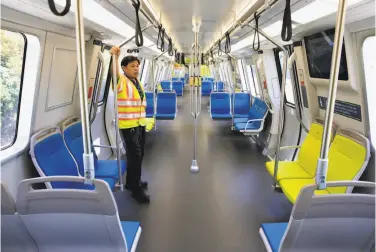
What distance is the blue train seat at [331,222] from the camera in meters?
1.56

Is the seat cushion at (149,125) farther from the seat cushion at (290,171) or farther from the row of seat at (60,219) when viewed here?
the row of seat at (60,219)

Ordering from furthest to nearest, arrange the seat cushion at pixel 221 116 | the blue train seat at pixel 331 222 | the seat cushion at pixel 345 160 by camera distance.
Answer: the seat cushion at pixel 221 116 < the seat cushion at pixel 345 160 < the blue train seat at pixel 331 222

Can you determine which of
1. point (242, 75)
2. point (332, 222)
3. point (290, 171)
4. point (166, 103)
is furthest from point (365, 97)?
point (242, 75)

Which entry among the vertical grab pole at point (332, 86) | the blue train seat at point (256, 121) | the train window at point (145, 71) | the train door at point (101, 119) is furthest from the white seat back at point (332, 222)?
the train window at point (145, 71)

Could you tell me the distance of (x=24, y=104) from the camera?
271 centimetres

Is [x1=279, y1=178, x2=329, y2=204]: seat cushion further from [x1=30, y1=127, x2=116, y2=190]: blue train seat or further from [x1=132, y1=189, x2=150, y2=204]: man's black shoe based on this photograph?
[x1=30, y1=127, x2=116, y2=190]: blue train seat

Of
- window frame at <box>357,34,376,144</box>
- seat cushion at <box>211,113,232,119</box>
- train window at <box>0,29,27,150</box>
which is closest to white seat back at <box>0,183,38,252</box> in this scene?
train window at <box>0,29,27,150</box>

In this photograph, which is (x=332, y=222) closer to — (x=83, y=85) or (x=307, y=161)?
(x=83, y=85)

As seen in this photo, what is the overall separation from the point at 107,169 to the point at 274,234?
2095 millimetres

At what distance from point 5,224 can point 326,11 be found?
2826mm

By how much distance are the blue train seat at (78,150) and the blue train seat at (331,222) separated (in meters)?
2.17

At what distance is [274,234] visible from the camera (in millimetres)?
2102

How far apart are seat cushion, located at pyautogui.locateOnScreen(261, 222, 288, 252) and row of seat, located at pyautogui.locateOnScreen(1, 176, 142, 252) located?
1020 millimetres

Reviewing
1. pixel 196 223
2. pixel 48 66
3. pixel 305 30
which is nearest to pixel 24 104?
pixel 48 66
